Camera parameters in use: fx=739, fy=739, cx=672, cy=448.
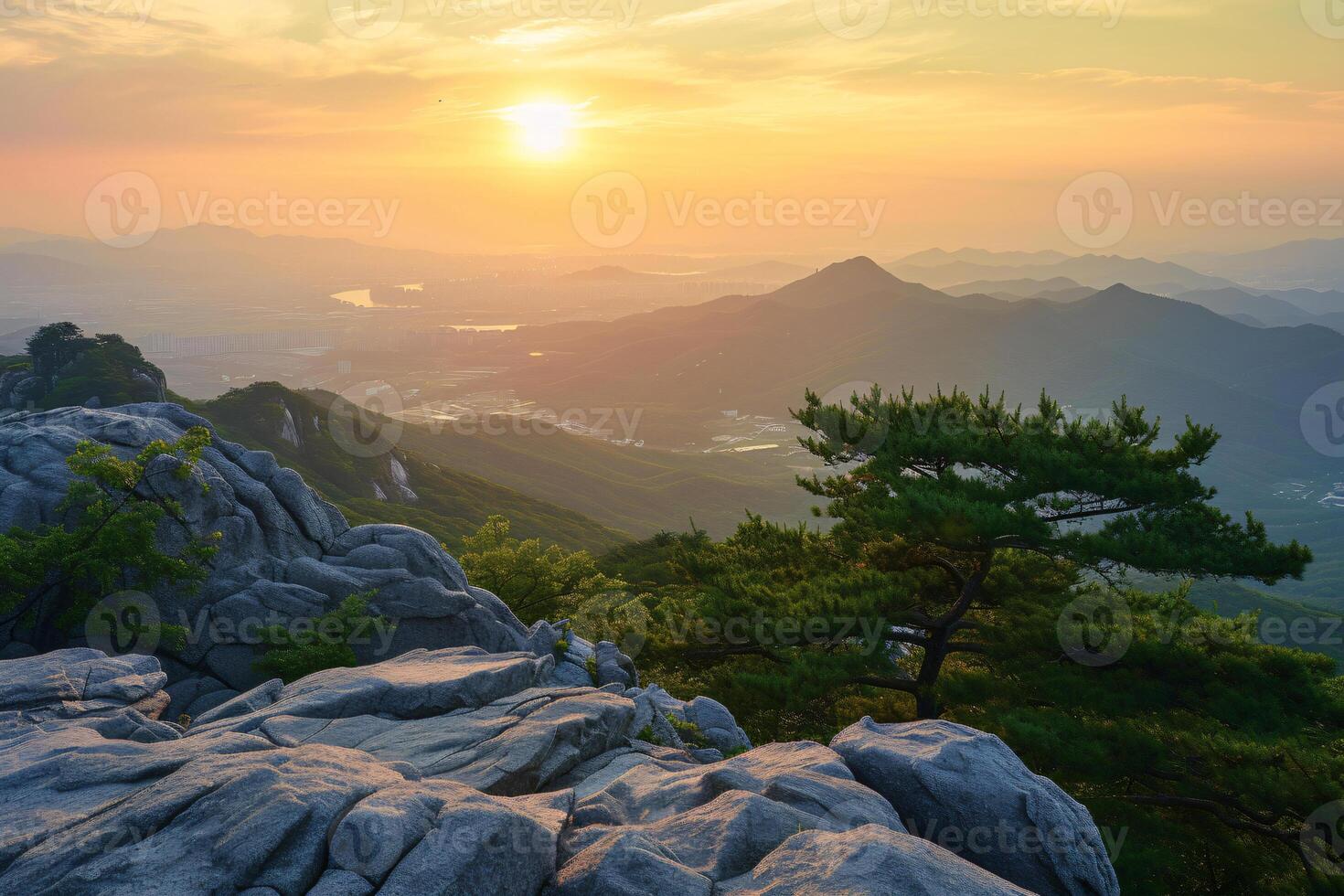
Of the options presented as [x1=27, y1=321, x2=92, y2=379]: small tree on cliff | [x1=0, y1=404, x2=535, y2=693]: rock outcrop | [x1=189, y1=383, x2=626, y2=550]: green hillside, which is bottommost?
[x1=189, y1=383, x2=626, y2=550]: green hillside

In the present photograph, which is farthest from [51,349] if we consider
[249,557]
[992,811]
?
[992,811]

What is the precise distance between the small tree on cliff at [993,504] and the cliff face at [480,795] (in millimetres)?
8280

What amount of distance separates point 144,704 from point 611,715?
41.4 feet

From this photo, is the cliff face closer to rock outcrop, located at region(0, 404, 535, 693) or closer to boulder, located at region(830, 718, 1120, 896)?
boulder, located at region(830, 718, 1120, 896)

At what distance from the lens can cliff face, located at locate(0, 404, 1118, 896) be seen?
33.6 feet

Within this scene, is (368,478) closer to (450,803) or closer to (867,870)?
(450,803)

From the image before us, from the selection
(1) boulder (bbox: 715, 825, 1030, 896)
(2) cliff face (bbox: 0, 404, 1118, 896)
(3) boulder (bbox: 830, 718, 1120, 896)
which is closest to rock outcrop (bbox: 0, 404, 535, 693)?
(2) cliff face (bbox: 0, 404, 1118, 896)

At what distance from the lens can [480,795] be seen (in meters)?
12.1

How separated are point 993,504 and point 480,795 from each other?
18.1 m

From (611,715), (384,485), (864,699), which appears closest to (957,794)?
(611,715)

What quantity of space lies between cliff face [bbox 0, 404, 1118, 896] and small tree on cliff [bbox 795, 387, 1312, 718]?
8.28 m

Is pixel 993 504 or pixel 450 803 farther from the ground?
pixel 993 504

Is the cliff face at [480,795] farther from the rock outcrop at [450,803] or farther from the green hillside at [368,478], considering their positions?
the green hillside at [368,478]

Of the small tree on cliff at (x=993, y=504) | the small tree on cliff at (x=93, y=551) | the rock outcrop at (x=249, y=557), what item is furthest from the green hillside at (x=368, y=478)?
the small tree on cliff at (x=993, y=504)
